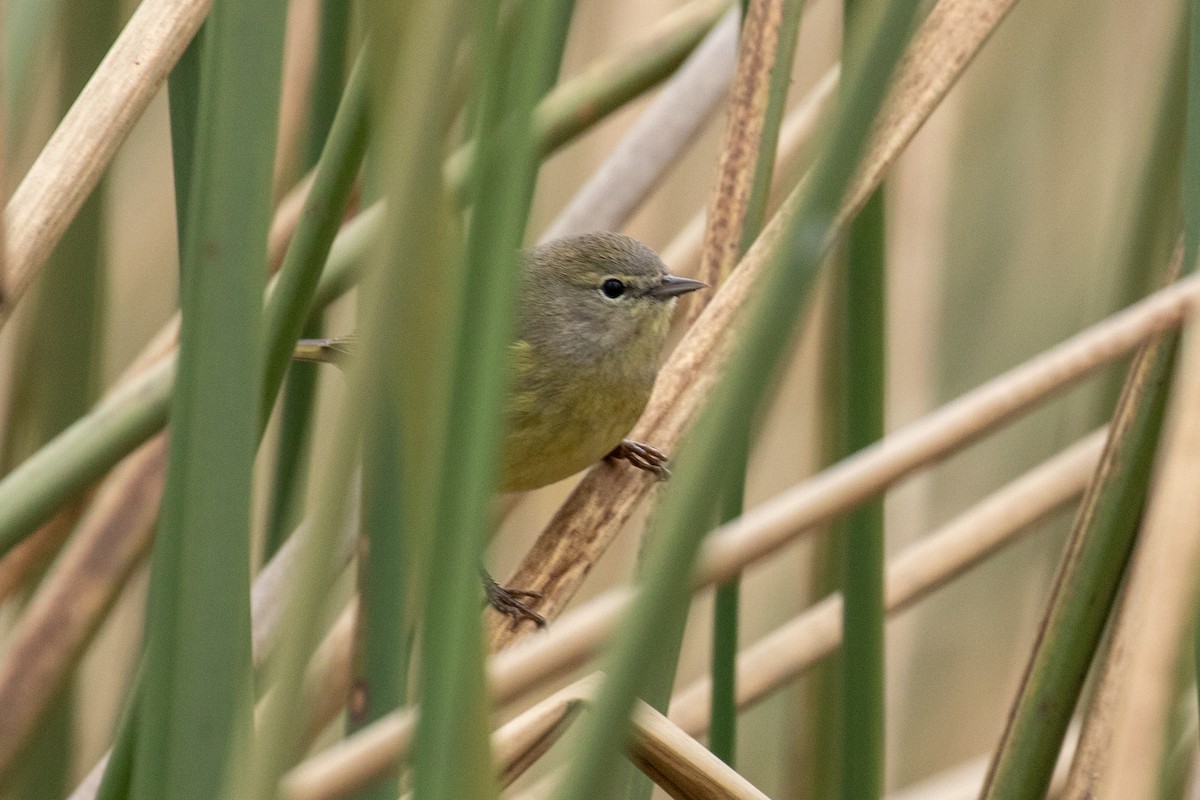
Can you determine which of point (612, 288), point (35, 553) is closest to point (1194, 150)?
point (612, 288)

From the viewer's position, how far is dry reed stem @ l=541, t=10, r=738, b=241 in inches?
75.7

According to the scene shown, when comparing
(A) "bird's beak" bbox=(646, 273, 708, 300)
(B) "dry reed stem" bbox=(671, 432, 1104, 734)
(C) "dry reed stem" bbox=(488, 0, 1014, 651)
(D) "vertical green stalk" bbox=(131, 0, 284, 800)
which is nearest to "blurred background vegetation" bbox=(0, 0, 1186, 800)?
(A) "bird's beak" bbox=(646, 273, 708, 300)

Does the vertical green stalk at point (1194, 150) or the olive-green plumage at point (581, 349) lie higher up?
the olive-green plumage at point (581, 349)

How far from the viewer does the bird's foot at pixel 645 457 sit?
1.65 meters

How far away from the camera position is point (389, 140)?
26.3 inches

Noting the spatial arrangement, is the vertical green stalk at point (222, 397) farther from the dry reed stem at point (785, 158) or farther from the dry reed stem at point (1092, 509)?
the dry reed stem at point (785, 158)

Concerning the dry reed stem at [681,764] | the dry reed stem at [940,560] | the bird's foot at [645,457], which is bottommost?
the dry reed stem at [681,764]

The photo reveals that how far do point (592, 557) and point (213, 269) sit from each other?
0.74 m

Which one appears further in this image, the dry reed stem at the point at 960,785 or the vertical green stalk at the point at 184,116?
the dry reed stem at the point at 960,785

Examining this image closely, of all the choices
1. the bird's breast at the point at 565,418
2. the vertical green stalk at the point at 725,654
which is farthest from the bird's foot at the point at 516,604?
the bird's breast at the point at 565,418

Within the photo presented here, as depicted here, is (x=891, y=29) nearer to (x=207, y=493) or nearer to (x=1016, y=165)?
(x=207, y=493)

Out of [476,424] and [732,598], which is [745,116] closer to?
[732,598]

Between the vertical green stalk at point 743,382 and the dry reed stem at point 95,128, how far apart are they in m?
0.72

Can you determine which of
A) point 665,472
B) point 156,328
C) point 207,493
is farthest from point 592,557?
point 156,328
